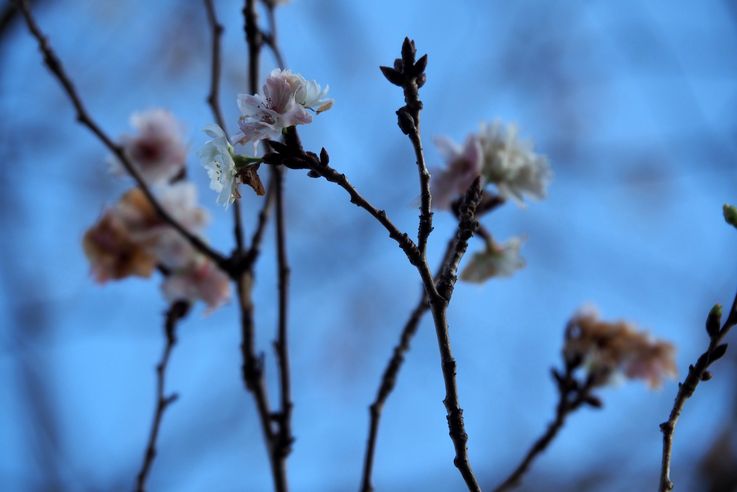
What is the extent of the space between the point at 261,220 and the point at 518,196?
616 mm

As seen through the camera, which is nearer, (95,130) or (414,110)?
(414,110)

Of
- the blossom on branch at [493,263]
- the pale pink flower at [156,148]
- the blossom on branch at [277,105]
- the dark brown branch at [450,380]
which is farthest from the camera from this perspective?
the pale pink flower at [156,148]

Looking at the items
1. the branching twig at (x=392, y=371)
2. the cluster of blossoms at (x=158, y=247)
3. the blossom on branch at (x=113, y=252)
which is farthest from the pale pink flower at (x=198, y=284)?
the branching twig at (x=392, y=371)

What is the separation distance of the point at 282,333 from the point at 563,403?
72 cm

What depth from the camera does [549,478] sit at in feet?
18.6

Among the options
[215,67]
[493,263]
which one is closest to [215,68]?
[215,67]

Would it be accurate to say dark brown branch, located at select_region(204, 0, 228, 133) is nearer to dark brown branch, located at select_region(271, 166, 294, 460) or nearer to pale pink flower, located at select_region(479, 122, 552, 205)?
dark brown branch, located at select_region(271, 166, 294, 460)

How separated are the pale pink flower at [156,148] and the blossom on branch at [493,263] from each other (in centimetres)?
91

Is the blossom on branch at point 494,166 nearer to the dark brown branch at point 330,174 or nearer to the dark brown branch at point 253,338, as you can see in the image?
the dark brown branch at point 253,338

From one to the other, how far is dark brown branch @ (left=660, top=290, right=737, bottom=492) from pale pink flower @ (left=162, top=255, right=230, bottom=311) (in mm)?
1208

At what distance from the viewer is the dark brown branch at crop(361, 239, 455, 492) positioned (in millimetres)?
1541

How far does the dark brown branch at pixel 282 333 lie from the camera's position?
64.8 inches

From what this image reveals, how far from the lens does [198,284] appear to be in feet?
6.40

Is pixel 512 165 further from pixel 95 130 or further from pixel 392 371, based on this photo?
pixel 95 130
